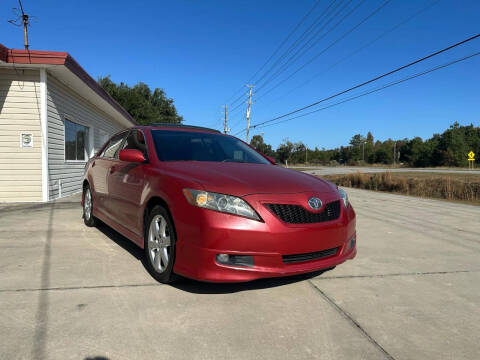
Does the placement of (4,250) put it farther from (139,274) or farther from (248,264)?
(248,264)

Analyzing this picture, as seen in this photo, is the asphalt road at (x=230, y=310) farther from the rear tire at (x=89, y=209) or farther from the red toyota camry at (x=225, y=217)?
the rear tire at (x=89, y=209)

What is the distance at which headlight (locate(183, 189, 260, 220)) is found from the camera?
8.61 feet

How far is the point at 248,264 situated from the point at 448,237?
4.50 metres

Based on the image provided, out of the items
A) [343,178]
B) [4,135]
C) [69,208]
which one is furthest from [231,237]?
[343,178]

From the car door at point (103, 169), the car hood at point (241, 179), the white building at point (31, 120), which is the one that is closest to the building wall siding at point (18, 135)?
the white building at point (31, 120)

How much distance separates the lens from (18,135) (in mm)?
8047

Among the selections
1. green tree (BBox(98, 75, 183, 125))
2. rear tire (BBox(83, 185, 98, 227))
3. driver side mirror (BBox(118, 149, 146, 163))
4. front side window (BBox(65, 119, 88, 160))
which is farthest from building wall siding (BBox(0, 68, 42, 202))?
green tree (BBox(98, 75, 183, 125))

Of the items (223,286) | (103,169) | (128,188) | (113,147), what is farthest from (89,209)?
(223,286)

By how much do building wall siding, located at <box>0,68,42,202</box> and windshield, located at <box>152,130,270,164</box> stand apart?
18.6 feet

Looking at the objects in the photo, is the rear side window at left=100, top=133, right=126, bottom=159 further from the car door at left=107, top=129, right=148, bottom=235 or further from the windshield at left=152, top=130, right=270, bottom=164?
the windshield at left=152, top=130, right=270, bottom=164

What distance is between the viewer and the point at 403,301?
9.58 ft

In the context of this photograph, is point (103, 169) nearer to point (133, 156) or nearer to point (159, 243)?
point (133, 156)

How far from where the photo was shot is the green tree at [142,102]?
116 ft

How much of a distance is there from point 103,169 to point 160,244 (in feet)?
7.08
